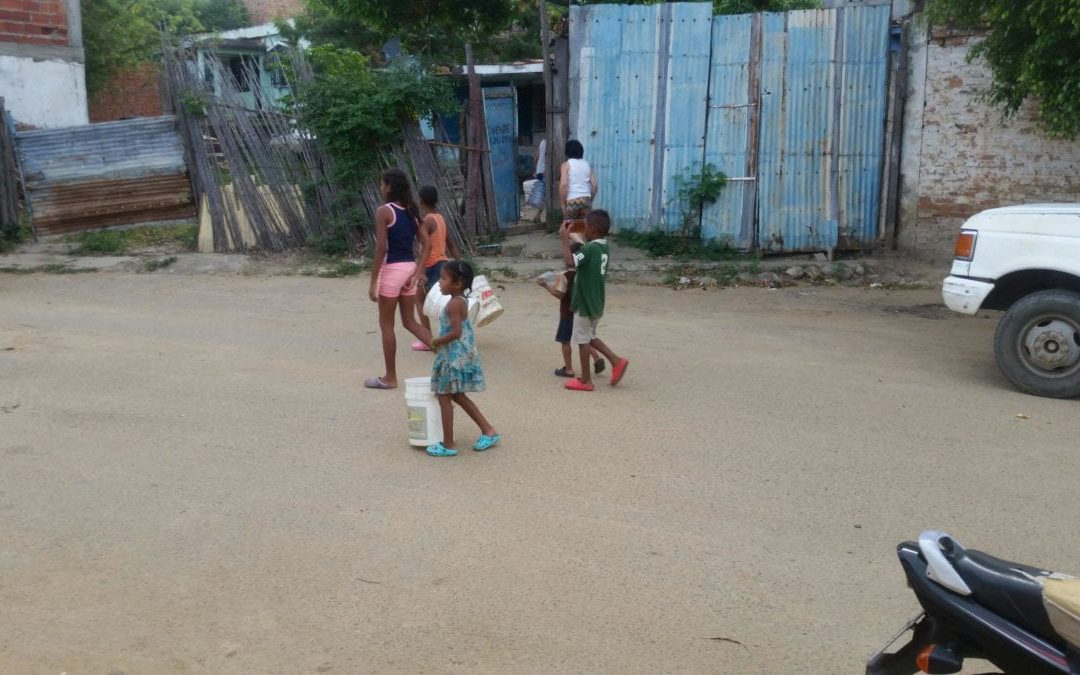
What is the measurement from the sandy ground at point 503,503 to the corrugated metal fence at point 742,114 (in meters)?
3.96

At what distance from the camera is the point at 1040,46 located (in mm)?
8070

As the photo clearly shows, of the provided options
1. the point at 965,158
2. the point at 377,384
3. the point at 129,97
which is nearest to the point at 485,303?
the point at 377,384

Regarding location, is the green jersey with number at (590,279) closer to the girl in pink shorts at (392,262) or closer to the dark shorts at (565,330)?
the dark shorts at (565,330)

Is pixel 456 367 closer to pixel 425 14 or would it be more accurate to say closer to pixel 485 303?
pixel 485 303

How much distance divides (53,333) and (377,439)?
421 cm

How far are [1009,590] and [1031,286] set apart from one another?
5.46 meters

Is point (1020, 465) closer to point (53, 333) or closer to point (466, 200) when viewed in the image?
point (53, 333)

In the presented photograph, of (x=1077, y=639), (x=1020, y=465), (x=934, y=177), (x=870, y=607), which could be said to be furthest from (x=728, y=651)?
(x=934, y=177)

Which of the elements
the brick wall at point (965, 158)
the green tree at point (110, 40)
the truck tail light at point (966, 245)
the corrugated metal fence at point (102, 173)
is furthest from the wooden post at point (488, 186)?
the green tree at point (110, 40)

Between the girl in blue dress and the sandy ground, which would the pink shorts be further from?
the girl in blue dress

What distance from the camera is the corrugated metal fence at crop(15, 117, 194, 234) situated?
519 inches

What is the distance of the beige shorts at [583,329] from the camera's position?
23.2ft

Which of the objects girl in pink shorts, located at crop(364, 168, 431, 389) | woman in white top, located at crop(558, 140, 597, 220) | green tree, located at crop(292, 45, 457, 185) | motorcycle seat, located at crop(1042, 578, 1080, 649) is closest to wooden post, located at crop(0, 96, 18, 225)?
green tree, located at crop(292, 45, 457, 185)

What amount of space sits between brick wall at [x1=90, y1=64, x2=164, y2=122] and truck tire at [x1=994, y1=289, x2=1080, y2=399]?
61.1ft
